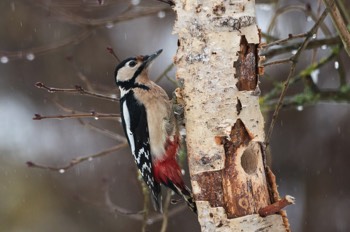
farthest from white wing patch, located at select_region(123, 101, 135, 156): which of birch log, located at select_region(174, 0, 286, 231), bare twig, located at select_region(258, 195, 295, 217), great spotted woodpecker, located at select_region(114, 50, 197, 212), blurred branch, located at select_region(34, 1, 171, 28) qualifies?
bare twig, located at select_region(258, 195, 295, 217)

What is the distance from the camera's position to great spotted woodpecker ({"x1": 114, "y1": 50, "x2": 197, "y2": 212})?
3545 mm

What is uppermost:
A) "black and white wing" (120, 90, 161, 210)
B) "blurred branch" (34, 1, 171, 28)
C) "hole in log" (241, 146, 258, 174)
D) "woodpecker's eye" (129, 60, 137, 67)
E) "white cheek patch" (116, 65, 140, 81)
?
"blurred branch" (34, 1, 171, 28)

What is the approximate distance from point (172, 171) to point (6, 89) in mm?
3924

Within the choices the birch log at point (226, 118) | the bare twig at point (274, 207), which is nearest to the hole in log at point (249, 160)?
the birch log at point (226, 118)

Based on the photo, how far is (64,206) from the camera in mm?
6844

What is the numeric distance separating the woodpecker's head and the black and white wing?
0.08 m

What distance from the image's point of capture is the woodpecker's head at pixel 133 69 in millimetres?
3701

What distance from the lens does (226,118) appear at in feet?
8.72

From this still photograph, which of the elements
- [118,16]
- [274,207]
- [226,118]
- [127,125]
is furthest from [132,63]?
[274,207]

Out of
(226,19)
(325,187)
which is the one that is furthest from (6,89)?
(226,19)

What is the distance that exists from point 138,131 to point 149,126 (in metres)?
0.07

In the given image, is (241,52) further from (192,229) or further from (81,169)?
(81,169)

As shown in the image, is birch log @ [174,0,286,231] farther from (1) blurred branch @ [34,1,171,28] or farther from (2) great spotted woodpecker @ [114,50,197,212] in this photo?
(1) blurred branch @ [34,1,171,28]

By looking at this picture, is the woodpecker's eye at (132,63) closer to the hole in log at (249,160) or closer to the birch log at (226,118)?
the birch log at (226,118)
